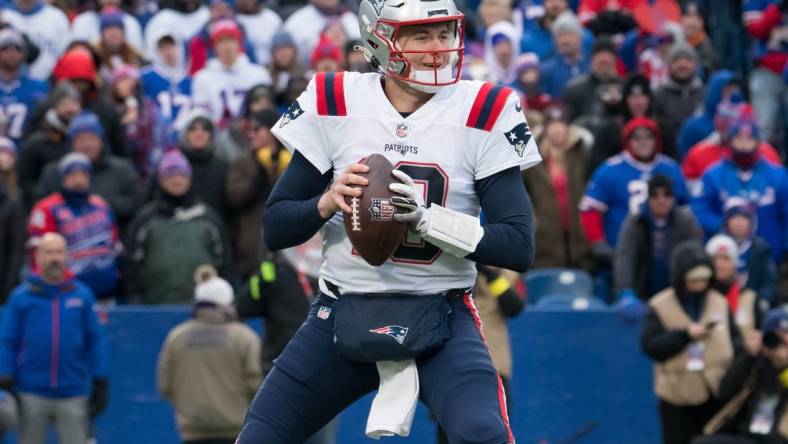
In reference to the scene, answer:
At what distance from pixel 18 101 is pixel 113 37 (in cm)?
117

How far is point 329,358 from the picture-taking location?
502 cm

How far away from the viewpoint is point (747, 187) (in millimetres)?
10898

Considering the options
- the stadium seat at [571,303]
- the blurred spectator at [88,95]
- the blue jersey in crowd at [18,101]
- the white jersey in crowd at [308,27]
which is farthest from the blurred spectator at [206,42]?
the stadium seat at [571,303]

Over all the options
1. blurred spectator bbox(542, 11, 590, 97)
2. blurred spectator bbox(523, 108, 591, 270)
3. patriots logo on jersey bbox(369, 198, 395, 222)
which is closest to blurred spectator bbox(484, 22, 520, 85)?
blurred spectator bbox(542, 11, 590, 97)

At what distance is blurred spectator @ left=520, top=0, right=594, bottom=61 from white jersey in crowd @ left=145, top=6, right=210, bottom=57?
2.74 meters

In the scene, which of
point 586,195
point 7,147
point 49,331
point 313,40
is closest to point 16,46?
point 7,147

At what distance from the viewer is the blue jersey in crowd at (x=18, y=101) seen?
11938 millimetres

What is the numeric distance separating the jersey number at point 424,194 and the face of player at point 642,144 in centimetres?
616

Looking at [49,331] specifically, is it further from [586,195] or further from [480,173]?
[480,173]

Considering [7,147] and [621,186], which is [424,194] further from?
[7,147]

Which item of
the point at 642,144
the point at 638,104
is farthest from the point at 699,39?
the point at 642,144

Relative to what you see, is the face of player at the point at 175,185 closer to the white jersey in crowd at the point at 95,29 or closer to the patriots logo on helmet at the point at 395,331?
the white jersey in crowd at the point at 95,29

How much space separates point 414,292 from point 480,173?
1.41 feet

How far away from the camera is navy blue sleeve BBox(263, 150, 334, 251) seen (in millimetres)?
4996
